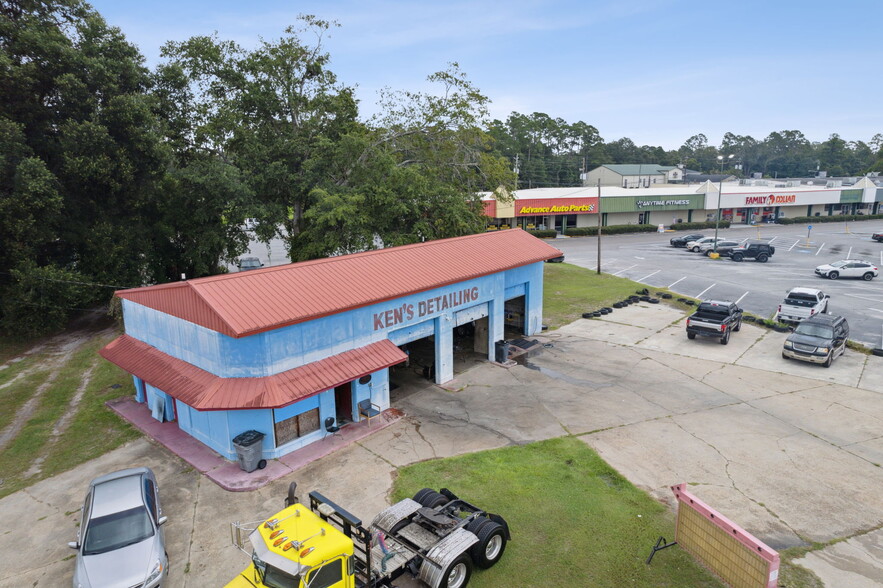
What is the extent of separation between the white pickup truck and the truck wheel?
2609 centimetres

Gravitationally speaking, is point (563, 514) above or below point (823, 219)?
below

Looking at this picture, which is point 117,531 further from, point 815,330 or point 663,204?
point 663,204

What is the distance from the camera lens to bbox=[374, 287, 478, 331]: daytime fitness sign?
18.6 m

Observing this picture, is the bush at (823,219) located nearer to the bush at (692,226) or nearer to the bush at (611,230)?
the bush at (692,226)

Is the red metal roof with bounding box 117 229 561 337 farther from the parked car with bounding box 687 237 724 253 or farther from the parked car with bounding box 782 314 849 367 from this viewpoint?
the parked car with bounding box 687 237 724 253

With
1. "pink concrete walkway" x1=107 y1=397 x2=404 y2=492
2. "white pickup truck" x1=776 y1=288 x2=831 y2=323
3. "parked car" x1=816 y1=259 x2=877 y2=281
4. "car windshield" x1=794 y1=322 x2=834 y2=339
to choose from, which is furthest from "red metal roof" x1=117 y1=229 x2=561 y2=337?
"parked car" x1=816 y1=259 x2=877 y2=281

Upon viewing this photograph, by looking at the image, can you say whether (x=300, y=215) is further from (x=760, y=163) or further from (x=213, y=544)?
(x=760, y=163)

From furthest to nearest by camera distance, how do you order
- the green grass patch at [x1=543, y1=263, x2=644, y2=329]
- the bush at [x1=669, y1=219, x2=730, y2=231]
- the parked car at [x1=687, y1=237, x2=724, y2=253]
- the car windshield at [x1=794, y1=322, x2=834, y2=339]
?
the bush at [x1=669, y1=219, x2=730, y2=231] → the parked car at [x1=687, y1=237, x2=724, y2=253] → the green grass patch at [x1=543, y1=263, x2=644, y2=329] → the car windshield at [x1=794, y1=322, x2=834, y2=339]

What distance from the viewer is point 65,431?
719 inches

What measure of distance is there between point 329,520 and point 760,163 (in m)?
214

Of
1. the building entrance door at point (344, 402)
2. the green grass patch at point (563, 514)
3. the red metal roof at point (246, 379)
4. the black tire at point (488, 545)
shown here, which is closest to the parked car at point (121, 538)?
the red metal roof at point (246, 379)

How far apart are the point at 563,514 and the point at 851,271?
39.4 metres

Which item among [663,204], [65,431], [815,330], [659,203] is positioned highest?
[659,203]

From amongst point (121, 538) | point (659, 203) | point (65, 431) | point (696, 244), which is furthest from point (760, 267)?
point (65, 431)
